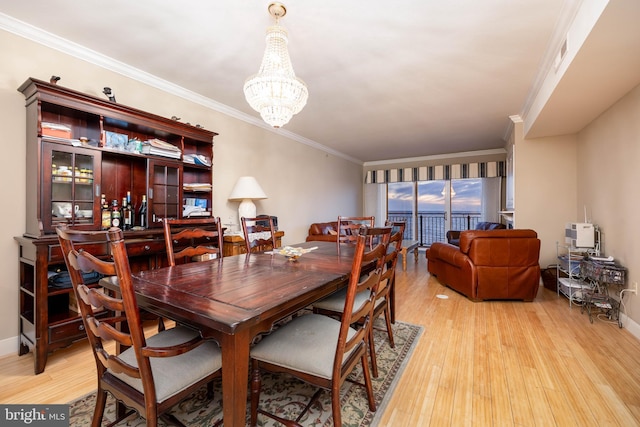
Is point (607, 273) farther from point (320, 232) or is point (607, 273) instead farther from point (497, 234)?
point (320, 232)

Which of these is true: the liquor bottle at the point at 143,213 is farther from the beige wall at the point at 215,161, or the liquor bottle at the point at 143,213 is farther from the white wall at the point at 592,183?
the white wall at the point at 592,183

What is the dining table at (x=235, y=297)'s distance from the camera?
1035 millimetres

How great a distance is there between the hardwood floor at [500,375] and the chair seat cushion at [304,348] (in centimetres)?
55

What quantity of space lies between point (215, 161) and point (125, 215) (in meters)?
1.31

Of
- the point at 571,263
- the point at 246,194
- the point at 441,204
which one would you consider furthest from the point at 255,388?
the point at 441,204

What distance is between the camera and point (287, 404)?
161 cm

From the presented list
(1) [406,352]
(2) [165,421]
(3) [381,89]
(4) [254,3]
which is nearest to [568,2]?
(3) [381,89]

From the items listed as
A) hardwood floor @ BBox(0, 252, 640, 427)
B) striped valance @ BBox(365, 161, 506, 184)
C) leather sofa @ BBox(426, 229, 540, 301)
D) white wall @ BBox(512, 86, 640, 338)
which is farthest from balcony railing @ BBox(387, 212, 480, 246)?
hardwood floor @ BBox(0, 252, 640, 427)

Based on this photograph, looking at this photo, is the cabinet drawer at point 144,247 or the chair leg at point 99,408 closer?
the chair leg at point 99,408

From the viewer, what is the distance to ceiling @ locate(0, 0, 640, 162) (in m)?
1.98

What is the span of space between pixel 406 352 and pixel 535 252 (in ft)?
7.35

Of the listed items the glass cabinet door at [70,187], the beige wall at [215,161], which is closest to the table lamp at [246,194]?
the beige wall at [215,161]

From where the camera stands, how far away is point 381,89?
3289 mm

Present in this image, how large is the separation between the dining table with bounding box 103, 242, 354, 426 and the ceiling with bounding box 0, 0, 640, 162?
1792mm
